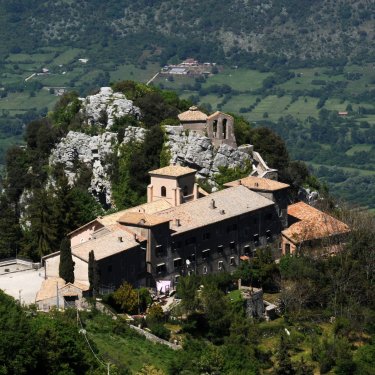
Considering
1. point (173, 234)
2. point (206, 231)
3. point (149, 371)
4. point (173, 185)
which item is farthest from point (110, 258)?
point (149, 371)

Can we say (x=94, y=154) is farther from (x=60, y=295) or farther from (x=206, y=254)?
(x=60, y=295)

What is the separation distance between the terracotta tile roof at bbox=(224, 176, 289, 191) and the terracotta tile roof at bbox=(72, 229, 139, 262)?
11.1 meters

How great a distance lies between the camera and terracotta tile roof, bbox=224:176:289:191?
268 ft

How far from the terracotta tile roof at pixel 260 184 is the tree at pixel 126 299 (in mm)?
13593

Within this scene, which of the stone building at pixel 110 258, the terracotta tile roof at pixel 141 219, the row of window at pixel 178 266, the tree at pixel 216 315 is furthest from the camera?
the row of window at pixel 178 266

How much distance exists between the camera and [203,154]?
8744 cm

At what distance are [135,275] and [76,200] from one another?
1221 cm

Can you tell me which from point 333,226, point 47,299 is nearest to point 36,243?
point 47,299

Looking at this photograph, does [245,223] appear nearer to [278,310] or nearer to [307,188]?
[278,310]

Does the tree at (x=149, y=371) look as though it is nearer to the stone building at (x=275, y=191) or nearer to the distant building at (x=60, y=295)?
the distant building at (x=60, y=295)

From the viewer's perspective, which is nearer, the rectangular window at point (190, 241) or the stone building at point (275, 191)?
the rectangular window at point (190, 241)

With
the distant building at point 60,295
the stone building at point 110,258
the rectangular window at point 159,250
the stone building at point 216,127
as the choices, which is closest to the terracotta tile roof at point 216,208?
the rectangular window at point 159,250

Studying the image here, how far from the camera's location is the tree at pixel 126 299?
71125 mm

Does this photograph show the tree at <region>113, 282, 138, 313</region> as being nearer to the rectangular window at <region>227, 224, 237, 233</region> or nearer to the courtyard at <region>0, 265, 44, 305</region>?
the courtyard at <region>0, 265, 44, 305</region>
